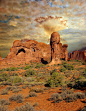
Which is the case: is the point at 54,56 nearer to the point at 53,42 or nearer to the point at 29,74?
the point at 53,42

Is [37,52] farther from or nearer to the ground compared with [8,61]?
farther from the ground

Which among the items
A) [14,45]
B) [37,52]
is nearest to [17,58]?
[14,45]

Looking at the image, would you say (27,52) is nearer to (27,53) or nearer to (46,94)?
(27,53)

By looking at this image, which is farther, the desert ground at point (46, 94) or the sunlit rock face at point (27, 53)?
the sunlit rock face at point (27, 53)

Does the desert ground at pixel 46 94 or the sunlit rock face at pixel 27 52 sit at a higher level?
the sunlit rock face at pixel 27 52

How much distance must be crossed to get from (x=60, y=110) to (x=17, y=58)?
34637 millimetres

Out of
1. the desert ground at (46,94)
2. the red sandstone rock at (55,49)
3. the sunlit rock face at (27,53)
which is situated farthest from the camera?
the sunlit rock face at (27,53)

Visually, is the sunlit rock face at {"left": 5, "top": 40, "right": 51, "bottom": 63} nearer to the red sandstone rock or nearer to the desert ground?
the red sandstone rock

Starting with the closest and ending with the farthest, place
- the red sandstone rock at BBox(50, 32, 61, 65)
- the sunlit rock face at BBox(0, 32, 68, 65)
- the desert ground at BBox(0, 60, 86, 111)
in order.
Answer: the desert ground at BBox(0, 60, 86, 111) < the red sandstone rock at BBox(50, 32, 61, 65) < the sunlit rock face at BBox(0, 32, 68, 65)

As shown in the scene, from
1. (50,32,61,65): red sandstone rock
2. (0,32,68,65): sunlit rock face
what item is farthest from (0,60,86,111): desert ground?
(0,32,68,65): sunlit rock face

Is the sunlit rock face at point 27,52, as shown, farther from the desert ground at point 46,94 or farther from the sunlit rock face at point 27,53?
the desert ground at point 46,94

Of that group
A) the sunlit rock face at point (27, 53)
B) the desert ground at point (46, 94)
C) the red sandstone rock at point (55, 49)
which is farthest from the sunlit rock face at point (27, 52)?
the desert ground at point (46, 94)

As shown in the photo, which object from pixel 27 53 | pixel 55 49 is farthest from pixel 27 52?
pixel 55 49

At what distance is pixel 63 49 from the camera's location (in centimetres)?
4828
